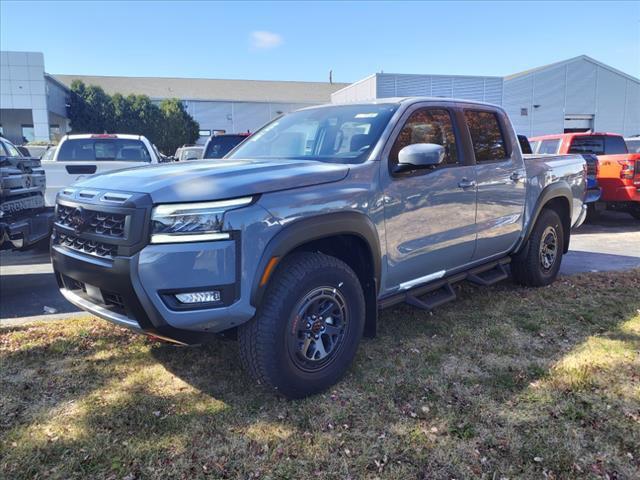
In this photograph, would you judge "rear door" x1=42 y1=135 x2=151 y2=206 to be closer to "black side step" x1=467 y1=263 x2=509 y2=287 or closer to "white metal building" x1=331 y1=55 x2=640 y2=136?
"black side step" x1=467 y1=263 x2=509 y2=287

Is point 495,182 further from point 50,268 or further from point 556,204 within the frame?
point 50,268

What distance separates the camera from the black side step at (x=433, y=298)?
3921 millimetres

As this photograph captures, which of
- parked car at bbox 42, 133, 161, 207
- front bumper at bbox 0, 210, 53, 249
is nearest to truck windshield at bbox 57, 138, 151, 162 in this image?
parked car at bbox 42, 133, 161, 207

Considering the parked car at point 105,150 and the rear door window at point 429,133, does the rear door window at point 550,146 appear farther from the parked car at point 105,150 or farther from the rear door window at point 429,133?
the parked car at point 105,150

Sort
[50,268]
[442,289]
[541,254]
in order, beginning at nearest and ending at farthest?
[442,289] < [541,254] < [50,268]

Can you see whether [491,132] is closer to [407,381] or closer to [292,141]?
[292,141]

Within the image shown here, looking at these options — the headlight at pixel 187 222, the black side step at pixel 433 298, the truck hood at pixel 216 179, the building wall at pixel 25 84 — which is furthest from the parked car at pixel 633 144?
the building wall at pixel 25 84

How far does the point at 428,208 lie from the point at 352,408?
1.58m

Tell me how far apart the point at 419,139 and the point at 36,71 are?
113 feet

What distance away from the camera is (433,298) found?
13.8 feet

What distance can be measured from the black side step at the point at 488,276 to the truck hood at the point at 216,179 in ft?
6.67

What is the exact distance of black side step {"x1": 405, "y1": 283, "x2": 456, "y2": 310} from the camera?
392 cm

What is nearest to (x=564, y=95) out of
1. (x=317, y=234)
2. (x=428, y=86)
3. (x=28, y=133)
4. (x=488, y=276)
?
(x=428, y=86)

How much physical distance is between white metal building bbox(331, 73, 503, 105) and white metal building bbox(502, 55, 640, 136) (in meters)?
1.48
